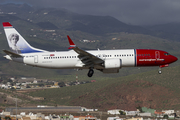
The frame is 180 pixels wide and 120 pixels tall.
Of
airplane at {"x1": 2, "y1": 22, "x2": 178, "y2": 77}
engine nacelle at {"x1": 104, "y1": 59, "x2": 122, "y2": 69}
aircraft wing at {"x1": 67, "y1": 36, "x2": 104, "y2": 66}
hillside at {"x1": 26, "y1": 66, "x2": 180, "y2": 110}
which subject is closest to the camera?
aircraft wing at {"x1": 67, "y1": 36, "x2": 104, "y2": 66}

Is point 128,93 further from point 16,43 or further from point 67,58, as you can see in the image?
point 67,58

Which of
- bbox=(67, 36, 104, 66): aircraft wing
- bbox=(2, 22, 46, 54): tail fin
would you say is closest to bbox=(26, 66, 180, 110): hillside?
bbox=(2, 22, 46, 54): tail fin

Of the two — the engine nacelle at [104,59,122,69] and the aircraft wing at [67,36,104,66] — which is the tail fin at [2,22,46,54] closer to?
the aircraft wing at [67,36,104,66]

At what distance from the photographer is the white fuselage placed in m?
61.5

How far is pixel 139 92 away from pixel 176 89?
54.3 ft

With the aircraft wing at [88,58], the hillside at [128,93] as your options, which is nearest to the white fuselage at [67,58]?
the aircraft wing at [88,58]

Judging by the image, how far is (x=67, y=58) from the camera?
62.4 metres

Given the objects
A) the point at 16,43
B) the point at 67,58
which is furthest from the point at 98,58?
the point at 16,43

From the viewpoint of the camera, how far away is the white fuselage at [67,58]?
2422 inches

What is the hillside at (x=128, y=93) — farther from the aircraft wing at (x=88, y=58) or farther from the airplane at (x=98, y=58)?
the aircraft wing at (x=88, y=58)

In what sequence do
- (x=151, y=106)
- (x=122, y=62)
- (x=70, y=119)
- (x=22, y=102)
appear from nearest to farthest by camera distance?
(x=122, y=62)
(x=70, y=119)
(x=22, y=102)
(x=151, y=106)

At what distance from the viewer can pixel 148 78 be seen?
561ft

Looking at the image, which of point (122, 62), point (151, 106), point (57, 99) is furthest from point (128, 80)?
point (122, 62)

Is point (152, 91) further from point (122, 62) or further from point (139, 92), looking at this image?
point (122, 62)
